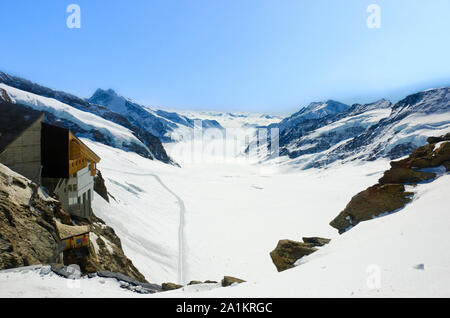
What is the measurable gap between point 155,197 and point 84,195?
2280 cm

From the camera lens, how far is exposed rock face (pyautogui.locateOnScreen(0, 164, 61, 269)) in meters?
7.08

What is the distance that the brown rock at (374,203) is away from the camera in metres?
14.1

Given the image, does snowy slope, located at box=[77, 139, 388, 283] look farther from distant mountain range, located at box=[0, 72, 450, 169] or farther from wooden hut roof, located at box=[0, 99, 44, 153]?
distant mountain range, located at box=[0, 72, 450, 169]

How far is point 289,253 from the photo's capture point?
1176 cm

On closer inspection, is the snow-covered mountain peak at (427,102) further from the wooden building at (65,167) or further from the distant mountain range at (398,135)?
the wooden building at (65,167)

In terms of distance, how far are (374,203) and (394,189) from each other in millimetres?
1383

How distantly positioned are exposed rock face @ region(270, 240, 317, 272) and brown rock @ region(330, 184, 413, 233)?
4819mm

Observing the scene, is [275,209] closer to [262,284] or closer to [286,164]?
[262,284]

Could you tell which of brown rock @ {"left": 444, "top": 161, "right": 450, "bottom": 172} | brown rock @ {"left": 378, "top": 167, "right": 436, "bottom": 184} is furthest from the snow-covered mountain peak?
brown rock @ {"left": 378, "top": 167, "right": 436, "bottom": 184}

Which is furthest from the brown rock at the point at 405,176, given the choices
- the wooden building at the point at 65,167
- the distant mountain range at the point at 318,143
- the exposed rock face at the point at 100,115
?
the distant mountain range at the point at 318,143
